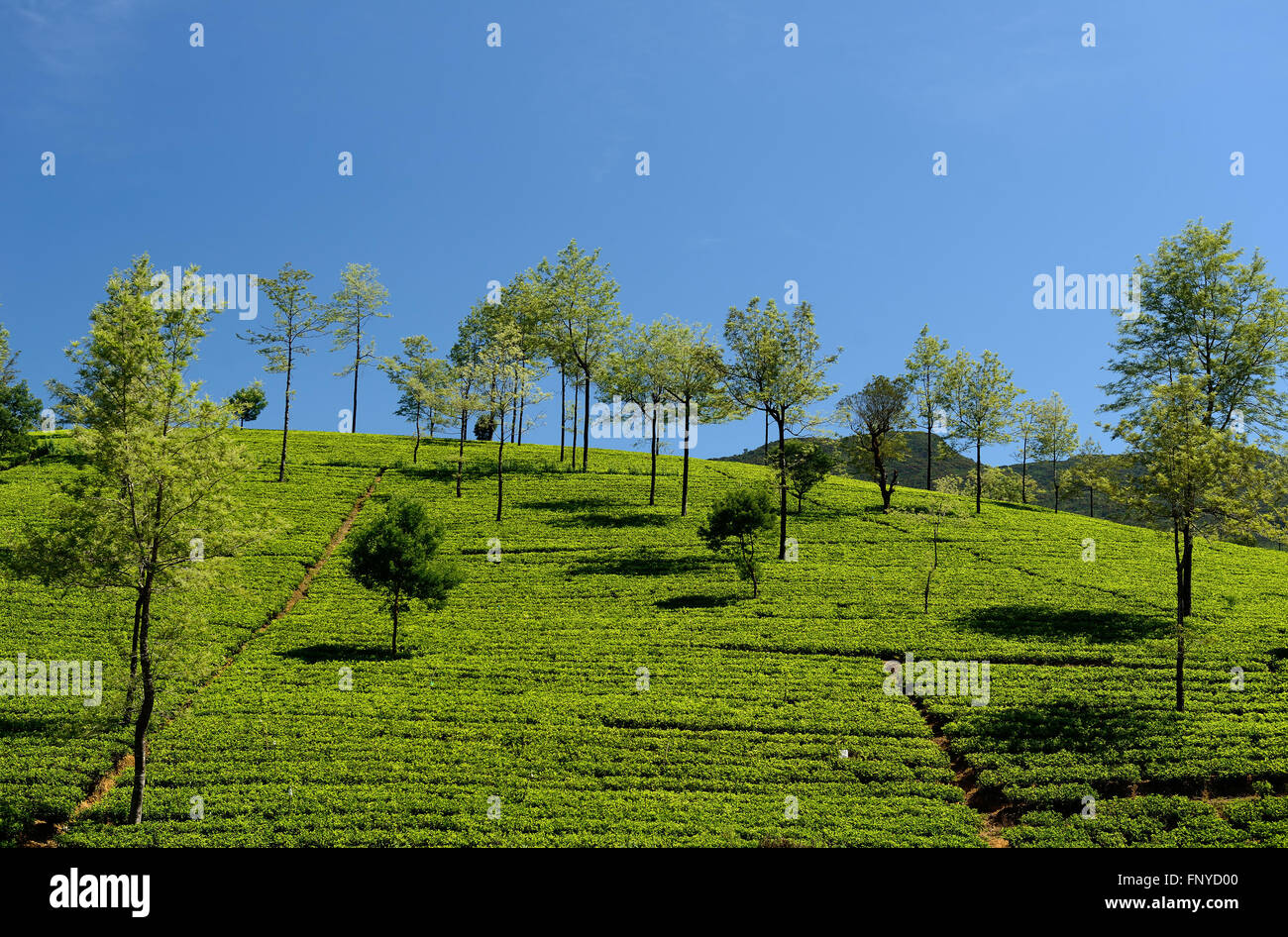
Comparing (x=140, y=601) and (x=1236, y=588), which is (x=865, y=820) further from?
(x=1236, y=588)

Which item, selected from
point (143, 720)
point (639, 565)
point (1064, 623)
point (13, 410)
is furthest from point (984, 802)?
point (13, 410)

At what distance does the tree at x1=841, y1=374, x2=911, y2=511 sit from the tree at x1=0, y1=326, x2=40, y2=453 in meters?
72.6

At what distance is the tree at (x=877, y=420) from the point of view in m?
66.2

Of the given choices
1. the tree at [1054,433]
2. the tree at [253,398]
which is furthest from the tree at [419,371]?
the tree at [1054,433]

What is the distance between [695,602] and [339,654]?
18.1m

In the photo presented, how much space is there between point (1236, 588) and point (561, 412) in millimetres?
56706

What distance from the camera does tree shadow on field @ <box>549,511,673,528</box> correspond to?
174 ft

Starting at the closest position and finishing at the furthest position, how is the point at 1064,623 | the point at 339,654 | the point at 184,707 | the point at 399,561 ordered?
the point at 184,707, the point at 339,654, the point at 399,561, the point at 1064,623

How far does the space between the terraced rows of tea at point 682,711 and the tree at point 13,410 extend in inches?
1201

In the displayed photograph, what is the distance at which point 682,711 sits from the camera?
86.1 feet

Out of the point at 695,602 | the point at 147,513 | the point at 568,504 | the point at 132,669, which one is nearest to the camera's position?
the point at 147,513

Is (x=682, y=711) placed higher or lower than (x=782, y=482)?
lower

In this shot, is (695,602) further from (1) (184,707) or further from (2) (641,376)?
(2) (641,376)
